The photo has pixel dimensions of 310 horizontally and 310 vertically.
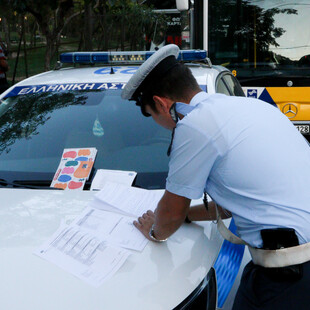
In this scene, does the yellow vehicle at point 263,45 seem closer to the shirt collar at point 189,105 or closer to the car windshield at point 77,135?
the car windshield at point 77,135

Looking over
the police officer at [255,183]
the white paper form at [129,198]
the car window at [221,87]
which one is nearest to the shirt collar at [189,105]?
the police officer at [255,183]

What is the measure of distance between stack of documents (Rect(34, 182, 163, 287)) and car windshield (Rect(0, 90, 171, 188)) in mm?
181

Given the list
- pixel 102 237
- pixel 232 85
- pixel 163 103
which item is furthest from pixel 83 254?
pixel 232 85

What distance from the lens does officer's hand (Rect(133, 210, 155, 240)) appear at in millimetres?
1935

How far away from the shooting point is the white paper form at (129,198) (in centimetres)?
214

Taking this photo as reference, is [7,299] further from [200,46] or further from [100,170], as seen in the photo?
[200,46]

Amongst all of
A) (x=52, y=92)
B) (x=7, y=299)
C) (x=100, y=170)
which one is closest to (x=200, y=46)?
(x=52, y=92)

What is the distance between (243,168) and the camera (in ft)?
4.82

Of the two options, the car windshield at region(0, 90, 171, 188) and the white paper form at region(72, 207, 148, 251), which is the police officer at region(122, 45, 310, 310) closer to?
the white paper form at region(72, 207, 148, 251)

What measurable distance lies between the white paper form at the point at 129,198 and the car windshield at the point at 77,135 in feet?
0.33

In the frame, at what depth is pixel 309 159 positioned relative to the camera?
62.4 inches

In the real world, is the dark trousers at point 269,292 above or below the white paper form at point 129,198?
below

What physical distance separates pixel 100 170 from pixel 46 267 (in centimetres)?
83

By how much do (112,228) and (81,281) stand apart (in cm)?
40
